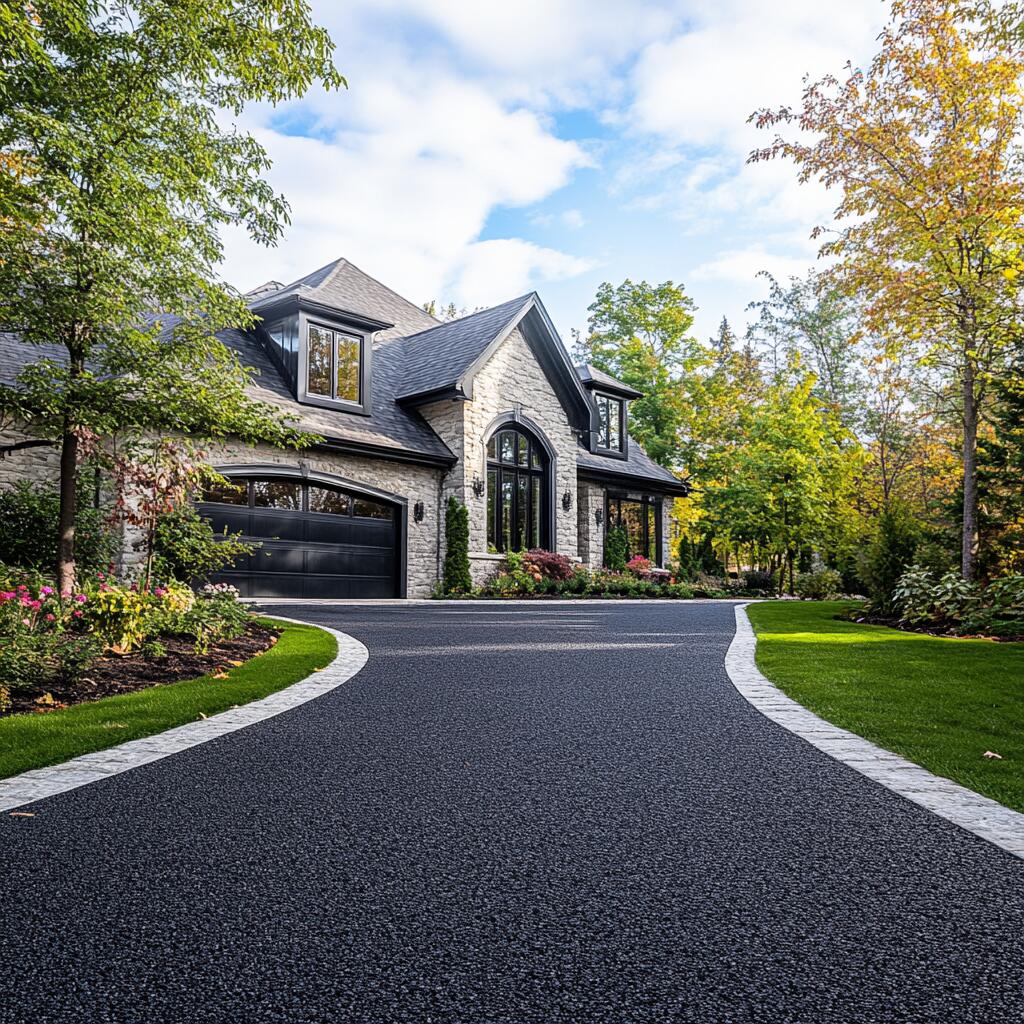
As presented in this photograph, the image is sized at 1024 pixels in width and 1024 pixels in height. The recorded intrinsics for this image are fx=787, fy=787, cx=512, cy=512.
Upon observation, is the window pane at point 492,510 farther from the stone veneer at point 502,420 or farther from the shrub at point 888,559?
the shrub at point 888,559

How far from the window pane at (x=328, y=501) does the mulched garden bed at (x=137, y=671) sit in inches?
292

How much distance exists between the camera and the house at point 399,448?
14328 mm

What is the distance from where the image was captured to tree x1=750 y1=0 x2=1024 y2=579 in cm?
1051

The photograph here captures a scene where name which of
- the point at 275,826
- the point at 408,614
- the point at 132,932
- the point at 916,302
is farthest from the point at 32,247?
the point at 916,302

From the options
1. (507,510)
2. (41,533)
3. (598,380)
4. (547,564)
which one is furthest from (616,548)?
(41,533)

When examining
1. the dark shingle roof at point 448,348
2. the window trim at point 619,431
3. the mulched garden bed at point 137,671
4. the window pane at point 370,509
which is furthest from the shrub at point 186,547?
the window trim at point 619,431

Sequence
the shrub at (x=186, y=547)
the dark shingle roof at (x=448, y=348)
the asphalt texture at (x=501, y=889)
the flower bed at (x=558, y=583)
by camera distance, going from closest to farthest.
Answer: the asphalt texture at (x=501, y=889), the shrub at (x=186, y=547), the flower bed at (x=558, y=583), the dark shingle roof at (x=448, y=348)

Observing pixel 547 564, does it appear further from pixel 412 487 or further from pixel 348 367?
pixel 348 367

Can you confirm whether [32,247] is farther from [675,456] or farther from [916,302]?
[675,456]

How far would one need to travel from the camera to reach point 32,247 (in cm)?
758

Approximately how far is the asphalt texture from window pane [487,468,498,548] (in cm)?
1360

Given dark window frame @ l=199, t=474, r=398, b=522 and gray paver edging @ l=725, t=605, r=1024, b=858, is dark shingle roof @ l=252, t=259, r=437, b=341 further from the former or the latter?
gray paver edging @ l=725, t=605, r=1024, b=858

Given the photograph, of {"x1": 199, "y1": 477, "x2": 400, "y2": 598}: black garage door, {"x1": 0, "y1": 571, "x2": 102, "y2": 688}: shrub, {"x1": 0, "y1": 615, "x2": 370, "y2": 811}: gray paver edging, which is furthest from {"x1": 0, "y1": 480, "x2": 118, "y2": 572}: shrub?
{"x1": 0, "y1": 615, "x2": 370, "y2": 811}: gray paver edging

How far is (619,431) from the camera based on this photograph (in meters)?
22.6
